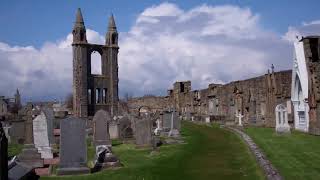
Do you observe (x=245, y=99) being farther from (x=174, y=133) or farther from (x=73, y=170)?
(x=73, y=170)

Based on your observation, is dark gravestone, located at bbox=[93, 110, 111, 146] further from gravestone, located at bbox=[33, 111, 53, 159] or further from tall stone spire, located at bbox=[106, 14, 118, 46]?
tall stone spire, located at bbox=[106, 14, 118, 46]

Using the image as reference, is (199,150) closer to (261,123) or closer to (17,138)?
(17,138)

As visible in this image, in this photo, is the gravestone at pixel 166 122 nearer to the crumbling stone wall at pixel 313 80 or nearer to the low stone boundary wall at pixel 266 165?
the crumbling stone wall at pixel 313 80

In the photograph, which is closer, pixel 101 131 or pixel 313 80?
pixel 101 131

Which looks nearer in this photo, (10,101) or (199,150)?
(199,150)

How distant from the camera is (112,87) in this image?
6200cm

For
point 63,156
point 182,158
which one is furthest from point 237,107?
point 63,156

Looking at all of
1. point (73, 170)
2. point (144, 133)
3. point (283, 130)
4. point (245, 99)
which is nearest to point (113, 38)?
point (245, 99)

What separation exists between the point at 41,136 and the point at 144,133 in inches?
169

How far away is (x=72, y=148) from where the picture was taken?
1319cm

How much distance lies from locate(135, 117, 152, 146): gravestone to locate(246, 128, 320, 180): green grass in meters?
4.43

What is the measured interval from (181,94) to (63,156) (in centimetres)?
4520

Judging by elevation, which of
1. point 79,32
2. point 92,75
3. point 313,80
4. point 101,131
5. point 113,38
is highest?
point 79,32

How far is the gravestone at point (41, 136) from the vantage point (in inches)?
687
